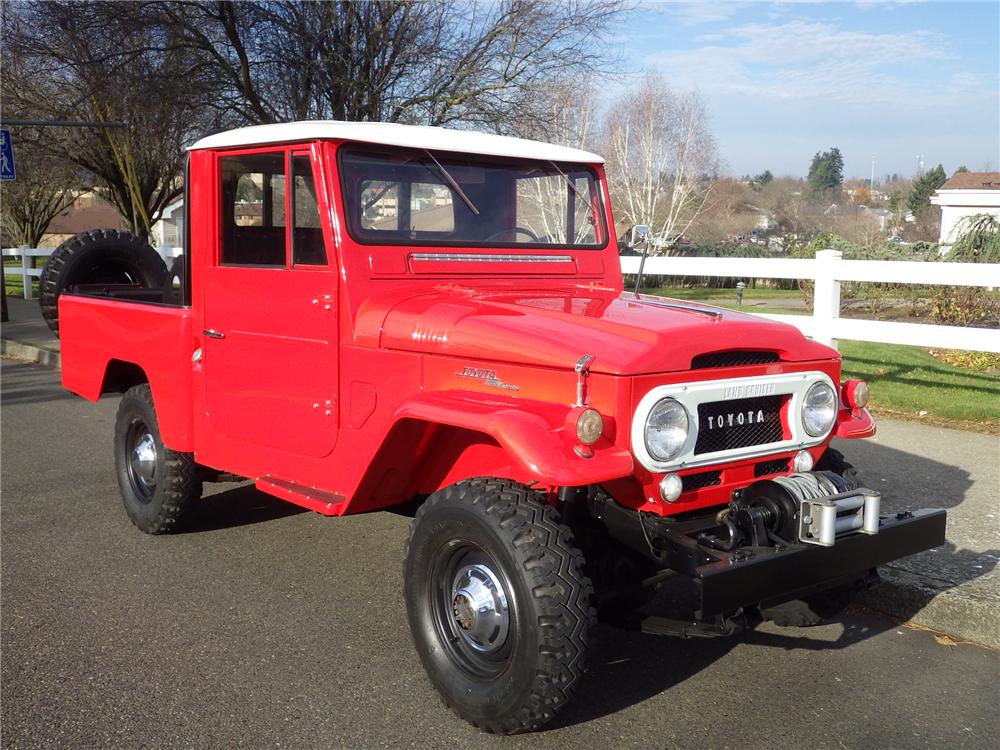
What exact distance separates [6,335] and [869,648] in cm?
1396

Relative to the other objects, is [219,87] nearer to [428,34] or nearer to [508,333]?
[428,34]

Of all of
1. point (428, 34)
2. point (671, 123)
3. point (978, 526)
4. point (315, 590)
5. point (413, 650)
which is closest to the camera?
point (413, 650)

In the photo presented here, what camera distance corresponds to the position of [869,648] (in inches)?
162

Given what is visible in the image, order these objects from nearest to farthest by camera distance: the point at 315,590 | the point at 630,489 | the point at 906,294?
the point at 630,489 → the point at 315,590 → the point at 906,294

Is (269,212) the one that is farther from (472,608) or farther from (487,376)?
(472,608)

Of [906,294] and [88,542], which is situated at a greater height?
[906,294]

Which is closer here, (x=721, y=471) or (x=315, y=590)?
(x=721, y=471)

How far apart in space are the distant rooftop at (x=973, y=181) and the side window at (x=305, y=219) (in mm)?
45706

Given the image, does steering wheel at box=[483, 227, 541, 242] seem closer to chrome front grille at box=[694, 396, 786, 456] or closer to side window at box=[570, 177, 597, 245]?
side window at box=[570, 177, 597, 245]

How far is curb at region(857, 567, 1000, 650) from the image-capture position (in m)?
4.18

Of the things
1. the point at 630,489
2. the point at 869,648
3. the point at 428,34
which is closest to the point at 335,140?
the point at 630,489

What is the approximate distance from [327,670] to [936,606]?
265cm

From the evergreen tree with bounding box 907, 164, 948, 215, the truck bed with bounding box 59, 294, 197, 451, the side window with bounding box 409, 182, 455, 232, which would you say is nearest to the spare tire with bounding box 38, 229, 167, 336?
the truck bed with bounding box 59, 294, 197, 451

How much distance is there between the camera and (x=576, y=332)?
3.62 meters
